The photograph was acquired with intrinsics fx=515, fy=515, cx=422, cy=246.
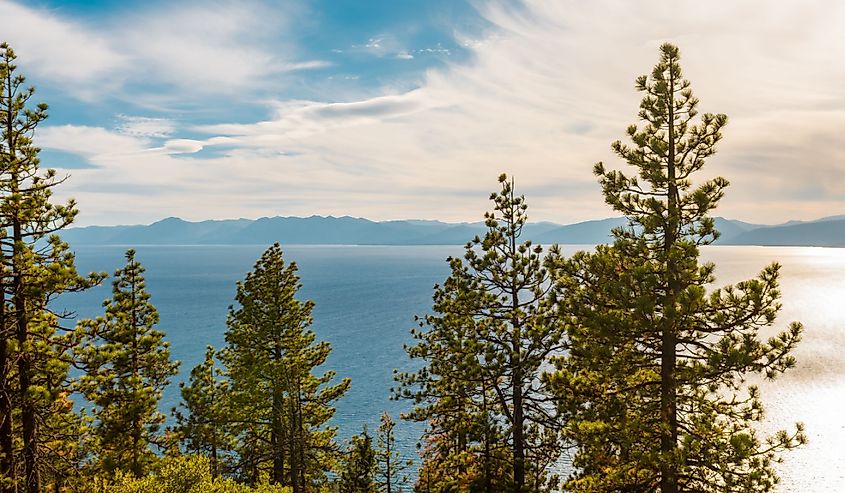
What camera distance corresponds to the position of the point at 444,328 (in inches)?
827

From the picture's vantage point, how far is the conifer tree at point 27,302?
13.5 m

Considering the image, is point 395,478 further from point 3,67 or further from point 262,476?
point 3,67

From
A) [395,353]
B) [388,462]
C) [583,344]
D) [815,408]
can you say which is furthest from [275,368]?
[815,408]

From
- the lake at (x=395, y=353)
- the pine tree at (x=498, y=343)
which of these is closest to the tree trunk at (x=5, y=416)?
the pine tree at (x=498, y=343)

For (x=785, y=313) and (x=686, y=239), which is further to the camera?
(x=785, y=313)

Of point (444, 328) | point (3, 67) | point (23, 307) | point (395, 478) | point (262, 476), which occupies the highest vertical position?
point (3, 67)

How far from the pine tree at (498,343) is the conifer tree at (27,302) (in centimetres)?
1178

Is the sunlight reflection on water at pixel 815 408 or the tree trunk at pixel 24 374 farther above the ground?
the tree trunk at pixel 24 374

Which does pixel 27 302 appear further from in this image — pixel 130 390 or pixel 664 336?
pixel 664 336

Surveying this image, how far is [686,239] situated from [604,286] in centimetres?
268

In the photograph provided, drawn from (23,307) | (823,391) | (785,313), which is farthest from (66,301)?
(785,313)

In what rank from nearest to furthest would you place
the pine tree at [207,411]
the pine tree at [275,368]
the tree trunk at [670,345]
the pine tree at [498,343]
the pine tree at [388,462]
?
1. the tree trunk at [670,345]
2. the pine tree at [498,343]
3. the pine tree at [275,368]
4. the pine tree at [388,462]
5. the pine tree at [207,411]

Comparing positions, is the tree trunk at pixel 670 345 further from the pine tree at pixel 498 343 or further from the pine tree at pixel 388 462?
the pine tree at pixel 388 462

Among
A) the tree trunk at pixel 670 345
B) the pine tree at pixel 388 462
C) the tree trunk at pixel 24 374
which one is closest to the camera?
the tree trunk at pixel 24 374
